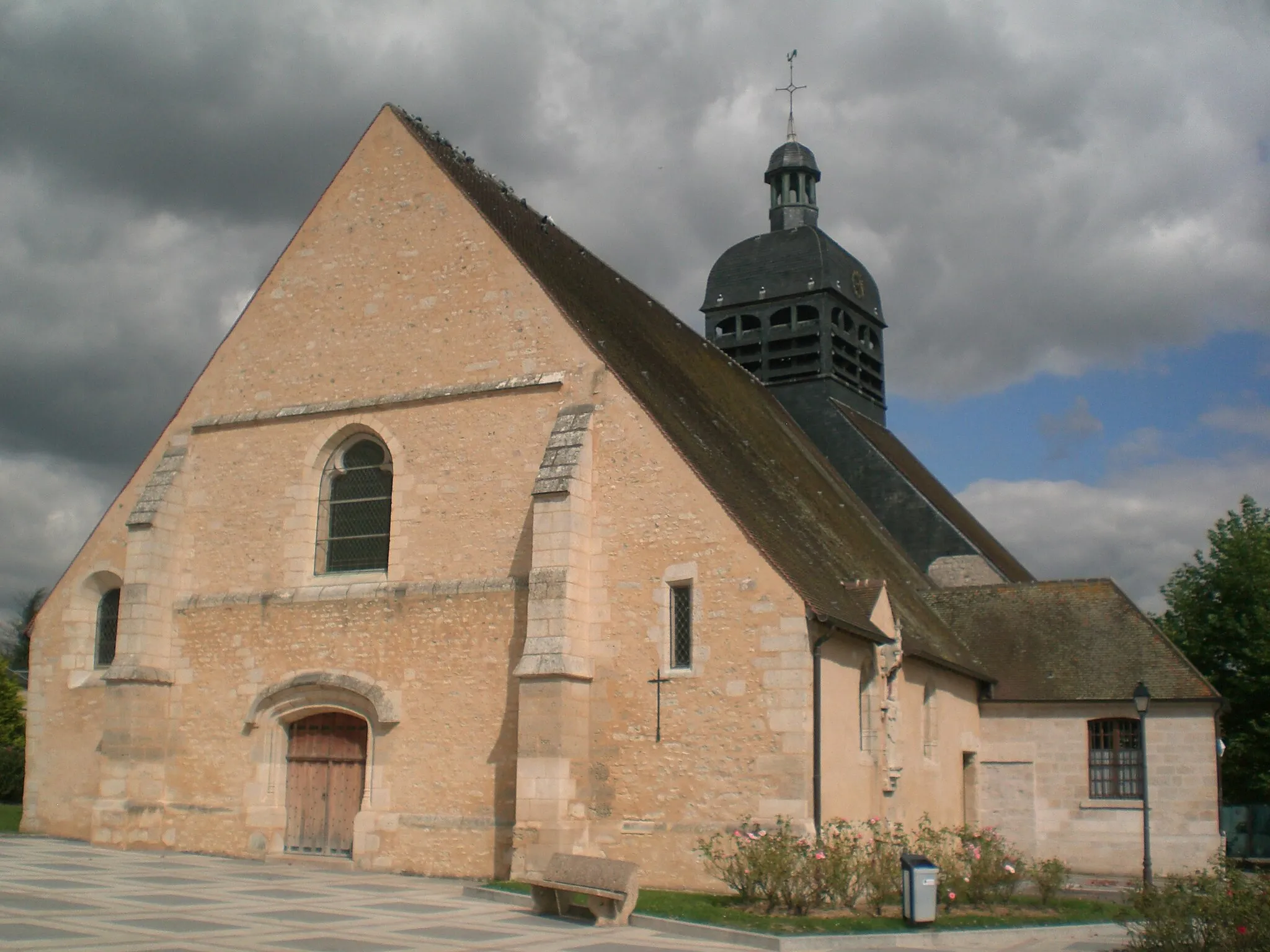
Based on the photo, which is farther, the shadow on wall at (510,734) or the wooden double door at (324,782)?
the wooden double door at (324,782)

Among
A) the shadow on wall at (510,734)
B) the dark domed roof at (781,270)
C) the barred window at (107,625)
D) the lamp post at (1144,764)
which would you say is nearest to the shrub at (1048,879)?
the lamp post at (1144,764)

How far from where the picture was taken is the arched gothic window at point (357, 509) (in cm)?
1794

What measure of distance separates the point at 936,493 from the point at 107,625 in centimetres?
1713

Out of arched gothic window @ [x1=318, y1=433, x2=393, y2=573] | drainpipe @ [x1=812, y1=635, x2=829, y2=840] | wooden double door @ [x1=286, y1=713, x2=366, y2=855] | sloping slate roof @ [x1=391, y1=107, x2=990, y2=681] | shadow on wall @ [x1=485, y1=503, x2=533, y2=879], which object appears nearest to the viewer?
drainpipe @ [x1=812, y1=635, x2=829, y2=840]

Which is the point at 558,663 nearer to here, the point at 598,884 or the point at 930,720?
the point at 598,884

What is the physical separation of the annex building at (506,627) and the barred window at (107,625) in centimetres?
7

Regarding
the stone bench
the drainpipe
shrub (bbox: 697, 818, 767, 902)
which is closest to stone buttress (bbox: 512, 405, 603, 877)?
shrub (bbox: 697, 818, 767, 902)

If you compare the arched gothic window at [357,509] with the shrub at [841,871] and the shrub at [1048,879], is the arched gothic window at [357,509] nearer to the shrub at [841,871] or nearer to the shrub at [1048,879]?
the shrub at [841,871]

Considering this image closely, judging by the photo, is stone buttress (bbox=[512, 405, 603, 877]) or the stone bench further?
stone buttress (bbox=[512, 405, 603, 877])

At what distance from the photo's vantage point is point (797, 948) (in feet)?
35.6

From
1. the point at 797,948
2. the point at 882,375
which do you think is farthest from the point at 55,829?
the point at 882,375

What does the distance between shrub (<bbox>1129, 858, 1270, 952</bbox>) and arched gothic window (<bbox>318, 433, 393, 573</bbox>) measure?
10874 millimetres

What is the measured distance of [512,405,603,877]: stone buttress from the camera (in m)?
14.8

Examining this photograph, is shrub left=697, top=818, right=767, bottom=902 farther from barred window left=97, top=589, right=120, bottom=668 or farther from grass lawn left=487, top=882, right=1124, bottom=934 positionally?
barred window left=97, top=589, right=120, bottom=668
